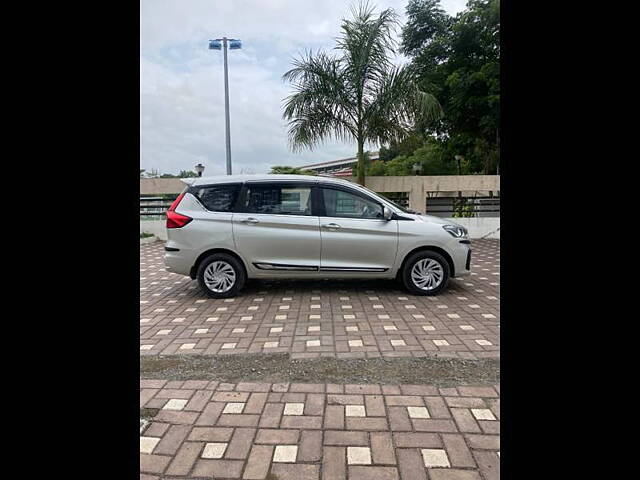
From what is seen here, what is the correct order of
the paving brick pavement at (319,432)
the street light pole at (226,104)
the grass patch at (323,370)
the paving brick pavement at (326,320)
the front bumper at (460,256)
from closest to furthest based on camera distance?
the paving brick pavement at (319,432)
the grass patch at (323,370)
the paving brick pavement at (326,320)
the front bumper at (460,256)
the street light pole at (226,104)

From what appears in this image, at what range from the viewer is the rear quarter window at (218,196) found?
19.0 ft

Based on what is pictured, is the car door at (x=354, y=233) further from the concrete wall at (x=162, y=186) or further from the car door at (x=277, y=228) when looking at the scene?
the concrete wall at (x=162, y=186)

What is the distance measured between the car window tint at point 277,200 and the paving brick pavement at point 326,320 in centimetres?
122

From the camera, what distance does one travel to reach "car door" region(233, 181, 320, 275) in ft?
18.7

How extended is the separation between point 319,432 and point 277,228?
11.6ft

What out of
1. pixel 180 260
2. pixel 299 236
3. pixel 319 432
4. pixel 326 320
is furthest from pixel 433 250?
pixel 319 432

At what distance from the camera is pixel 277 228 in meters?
5.70

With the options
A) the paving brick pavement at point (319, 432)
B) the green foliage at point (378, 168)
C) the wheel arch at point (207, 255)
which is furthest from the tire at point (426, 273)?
the green foliage at point (378, 168)

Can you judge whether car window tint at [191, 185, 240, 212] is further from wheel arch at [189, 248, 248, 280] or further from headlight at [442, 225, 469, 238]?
headlight at [442, 225, 469, 238]
